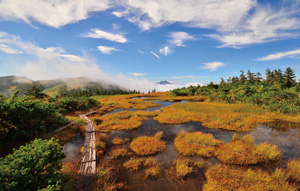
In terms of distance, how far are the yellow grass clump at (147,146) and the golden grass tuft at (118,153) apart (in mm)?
794

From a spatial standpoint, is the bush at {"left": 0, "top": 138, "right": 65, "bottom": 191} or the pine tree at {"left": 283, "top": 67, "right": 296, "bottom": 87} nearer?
the bush at {"left": 0, "top": 138, "right": 65, "bottom": 191}

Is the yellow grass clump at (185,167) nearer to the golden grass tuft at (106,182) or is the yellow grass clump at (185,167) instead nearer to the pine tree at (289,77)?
the golden grass tuft at (106,182)

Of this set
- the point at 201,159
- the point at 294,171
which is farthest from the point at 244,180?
the point at 294,171

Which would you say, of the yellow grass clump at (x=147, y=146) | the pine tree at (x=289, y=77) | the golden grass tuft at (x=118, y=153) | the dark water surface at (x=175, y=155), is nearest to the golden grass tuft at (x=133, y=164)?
the dark water surface at (x=175, y=155)

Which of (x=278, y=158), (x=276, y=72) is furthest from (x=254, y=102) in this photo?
(x=276, y=72)

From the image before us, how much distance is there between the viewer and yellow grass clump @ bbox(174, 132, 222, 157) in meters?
10.2

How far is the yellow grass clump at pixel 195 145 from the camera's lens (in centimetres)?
1020

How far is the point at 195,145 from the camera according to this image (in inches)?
443

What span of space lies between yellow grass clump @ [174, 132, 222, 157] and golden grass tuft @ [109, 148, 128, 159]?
Answer: 16.2ft

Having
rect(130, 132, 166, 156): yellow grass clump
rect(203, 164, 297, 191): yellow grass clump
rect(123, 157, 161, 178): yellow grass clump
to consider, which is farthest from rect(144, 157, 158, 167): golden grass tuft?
rect(203, 164, 297, 191): yellow grass clump

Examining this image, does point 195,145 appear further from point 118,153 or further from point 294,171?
point 118,153

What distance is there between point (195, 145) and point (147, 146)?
184 inches

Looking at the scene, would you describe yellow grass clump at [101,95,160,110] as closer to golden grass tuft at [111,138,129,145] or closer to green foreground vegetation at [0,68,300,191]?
green foreground vegetation at [0,68,300,191]

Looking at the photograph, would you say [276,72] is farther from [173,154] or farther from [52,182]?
[52,182]
